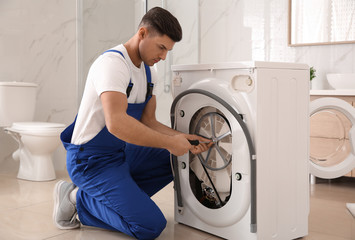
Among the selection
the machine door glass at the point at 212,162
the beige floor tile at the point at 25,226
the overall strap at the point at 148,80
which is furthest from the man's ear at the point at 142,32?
the beige floor tile at the point at 25,226

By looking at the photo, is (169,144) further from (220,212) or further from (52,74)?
(52,74)

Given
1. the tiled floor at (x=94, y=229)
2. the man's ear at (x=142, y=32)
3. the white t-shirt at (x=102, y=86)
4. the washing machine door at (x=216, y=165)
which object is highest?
the man's ear at (x=142, y=32)

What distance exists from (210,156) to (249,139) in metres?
0.30

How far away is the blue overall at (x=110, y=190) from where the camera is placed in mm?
1994

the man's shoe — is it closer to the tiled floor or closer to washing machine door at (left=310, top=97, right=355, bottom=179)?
the tiled floor

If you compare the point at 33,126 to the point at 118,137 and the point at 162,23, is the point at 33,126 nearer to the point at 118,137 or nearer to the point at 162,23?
the point at 118,137

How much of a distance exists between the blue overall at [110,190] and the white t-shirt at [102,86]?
38mm

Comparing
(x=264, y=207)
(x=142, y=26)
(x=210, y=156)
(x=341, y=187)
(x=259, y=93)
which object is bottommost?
(x=341, y=187)

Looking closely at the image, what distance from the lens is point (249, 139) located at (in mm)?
1850

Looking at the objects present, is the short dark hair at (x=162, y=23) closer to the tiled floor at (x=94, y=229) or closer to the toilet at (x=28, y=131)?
the tiled floor at (x=94, y=229)

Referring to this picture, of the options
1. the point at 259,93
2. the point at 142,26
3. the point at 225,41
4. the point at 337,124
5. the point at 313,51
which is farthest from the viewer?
the point at 225,41

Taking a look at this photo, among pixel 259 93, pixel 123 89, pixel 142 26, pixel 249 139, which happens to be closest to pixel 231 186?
pixel 249 139

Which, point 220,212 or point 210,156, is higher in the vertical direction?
point 210,156

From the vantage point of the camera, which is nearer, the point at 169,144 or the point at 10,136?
the point at 169,144
